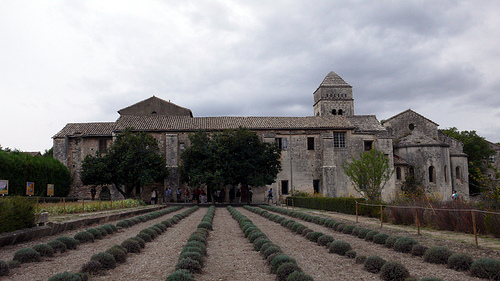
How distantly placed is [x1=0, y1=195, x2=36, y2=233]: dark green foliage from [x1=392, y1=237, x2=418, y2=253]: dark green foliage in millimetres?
9241

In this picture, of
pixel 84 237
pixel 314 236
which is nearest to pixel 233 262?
pixel 314 236

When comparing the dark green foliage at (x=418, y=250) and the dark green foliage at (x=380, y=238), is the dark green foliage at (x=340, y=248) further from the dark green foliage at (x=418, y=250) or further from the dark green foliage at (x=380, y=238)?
the dark green foliage at (x=380, y=238)

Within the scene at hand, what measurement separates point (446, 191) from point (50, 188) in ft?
115

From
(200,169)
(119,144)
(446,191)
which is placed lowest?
(446,191)

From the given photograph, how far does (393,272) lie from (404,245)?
2.74 meters

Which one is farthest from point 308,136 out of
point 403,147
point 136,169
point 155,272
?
point 155,272

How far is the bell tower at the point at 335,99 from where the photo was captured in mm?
56062

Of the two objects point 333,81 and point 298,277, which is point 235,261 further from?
point 333,81

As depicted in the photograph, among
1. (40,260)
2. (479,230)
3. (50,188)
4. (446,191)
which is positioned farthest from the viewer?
(446,191)

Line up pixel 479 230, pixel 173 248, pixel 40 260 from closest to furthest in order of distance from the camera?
pixel 40 260, pixel 173 248, pixel 479 230

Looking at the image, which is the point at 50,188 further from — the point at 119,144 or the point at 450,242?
the point at 450,242

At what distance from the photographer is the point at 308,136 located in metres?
38.4

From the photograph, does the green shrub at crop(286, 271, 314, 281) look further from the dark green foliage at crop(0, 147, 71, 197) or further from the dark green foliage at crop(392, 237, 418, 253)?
the dark green foliage at crop(0, 147, 71, 197)

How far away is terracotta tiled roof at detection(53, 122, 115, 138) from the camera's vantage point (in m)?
37.9
